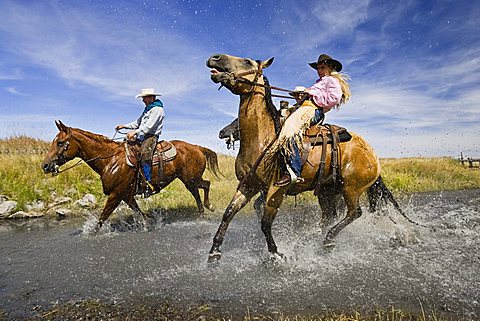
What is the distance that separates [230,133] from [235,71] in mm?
1054

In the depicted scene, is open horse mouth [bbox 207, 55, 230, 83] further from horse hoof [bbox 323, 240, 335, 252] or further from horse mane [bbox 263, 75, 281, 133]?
horse hoof [bbox 323, 240, 335, 252]

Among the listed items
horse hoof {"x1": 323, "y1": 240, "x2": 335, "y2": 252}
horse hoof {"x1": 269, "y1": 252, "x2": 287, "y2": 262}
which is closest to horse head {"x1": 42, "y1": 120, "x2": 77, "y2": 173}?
horse hoof {"x1": 269, "y1": 252, "x2": 287, "y2": 262}

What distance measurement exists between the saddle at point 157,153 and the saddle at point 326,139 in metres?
4.30

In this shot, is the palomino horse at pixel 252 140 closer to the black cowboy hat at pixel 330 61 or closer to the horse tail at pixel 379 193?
the black cowboy hat at pixel 330 61

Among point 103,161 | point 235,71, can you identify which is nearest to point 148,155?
point 103,161

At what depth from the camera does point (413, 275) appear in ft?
14.6

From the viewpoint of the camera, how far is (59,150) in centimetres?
715

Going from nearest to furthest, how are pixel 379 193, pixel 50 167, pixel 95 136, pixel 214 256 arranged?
pixel 214 256, pixel 379 193, pixel 50 167, pixel 95 136

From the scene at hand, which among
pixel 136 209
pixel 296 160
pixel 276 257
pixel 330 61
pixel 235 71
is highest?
pixel 330 61

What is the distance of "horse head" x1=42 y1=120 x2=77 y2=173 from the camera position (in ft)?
23.2

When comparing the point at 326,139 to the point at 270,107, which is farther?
the point at 326,139

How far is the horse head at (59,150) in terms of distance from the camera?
23.2 feet

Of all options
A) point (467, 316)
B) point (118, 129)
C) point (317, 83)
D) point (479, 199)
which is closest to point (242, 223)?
point (118, 129)

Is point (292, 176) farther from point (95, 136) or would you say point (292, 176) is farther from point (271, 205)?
point (95, 136)
